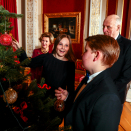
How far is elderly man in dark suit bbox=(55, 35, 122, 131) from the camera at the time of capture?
34.0 inches

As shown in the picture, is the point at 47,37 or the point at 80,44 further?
the point at 80,44

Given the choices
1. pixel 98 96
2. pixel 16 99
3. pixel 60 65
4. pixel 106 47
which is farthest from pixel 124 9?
pixel 16 99

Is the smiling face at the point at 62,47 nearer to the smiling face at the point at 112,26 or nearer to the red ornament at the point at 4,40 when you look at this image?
the smiling face at the point at 112,26

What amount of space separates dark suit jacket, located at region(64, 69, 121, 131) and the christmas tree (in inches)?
6.2

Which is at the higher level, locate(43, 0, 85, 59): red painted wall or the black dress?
locate(43, 0, 85, 59): red painted wall

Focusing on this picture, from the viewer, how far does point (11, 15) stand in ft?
3.59

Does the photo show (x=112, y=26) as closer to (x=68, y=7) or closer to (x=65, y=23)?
(x=65, y=23)

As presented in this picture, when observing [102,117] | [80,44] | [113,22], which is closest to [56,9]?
[80,44]

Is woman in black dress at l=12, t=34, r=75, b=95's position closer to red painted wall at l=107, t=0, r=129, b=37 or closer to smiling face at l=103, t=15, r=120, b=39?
smiling face at l=103, t=15, r=120, b=39

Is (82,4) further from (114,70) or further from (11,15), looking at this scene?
(11,15)

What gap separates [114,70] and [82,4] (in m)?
4.41

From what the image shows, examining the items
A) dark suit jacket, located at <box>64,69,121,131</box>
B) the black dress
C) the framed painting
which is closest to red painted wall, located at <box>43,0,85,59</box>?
the framed painting

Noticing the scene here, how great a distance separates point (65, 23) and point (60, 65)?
4348 mm

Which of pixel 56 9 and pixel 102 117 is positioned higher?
pixel 56 9
